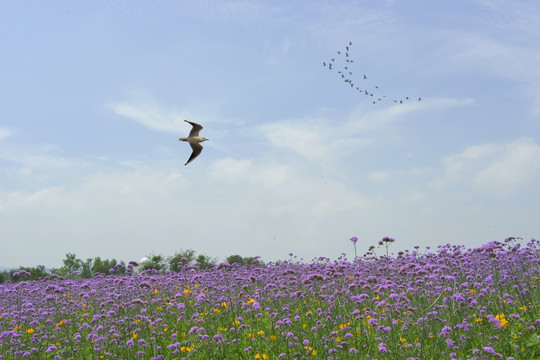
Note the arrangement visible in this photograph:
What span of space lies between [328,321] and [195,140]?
3717 mm

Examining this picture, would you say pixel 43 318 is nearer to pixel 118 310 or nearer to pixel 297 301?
pixel 118 310

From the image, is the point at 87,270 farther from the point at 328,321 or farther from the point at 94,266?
the point at 328,321

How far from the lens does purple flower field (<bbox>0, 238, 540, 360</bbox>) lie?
254 inches

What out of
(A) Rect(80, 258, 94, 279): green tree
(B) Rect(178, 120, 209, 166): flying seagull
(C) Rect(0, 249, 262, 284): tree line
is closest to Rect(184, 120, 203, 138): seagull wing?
(B) Rect(178, 120, 209, 166): flying seagull

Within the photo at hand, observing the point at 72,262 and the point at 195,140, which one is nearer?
the point at 195,140

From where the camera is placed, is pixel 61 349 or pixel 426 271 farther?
pixel 61 349

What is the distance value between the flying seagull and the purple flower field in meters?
1.99

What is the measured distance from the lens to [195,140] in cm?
811

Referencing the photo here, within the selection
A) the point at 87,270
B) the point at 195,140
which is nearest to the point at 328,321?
the point at 195,140

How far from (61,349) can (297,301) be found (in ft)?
15.0

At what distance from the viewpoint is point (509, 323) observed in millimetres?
6836

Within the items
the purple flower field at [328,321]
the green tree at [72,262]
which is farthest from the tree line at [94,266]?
the purple flower field at [328,321]

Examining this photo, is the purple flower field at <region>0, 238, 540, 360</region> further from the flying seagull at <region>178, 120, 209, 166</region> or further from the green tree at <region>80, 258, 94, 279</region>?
the green tree at <region>80, 258, 94, 279</region>

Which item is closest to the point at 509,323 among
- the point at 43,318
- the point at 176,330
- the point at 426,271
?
the point at 426,271
